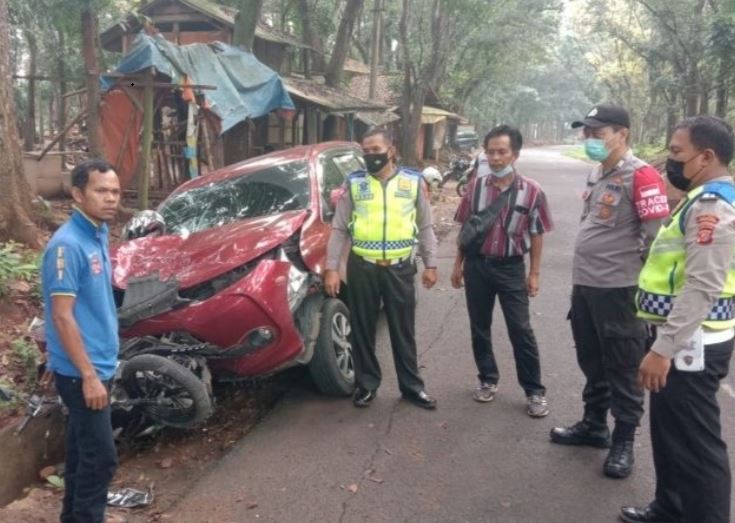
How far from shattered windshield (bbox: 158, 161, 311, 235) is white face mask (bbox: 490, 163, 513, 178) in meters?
1.51

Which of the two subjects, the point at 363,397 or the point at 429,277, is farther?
the point at 363,397

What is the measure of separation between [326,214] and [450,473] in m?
2.26

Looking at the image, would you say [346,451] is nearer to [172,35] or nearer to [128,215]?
[128,215]

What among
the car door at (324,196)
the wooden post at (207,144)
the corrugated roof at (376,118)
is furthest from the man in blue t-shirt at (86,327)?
the corrugated roof at (376,118)

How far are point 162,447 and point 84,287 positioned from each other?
1.88 meters

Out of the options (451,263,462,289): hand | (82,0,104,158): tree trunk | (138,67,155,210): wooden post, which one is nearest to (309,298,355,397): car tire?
(451,263,462,289): hand

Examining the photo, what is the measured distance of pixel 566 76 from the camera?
74.6m

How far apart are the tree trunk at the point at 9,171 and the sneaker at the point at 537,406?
4826mm

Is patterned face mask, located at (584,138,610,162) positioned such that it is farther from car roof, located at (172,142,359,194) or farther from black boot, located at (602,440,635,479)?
car roof, located at (172,142,359,194)

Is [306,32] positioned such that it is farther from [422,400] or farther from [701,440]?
[701,440]

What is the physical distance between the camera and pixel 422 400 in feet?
14.8

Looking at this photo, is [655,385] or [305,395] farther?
[305,395]

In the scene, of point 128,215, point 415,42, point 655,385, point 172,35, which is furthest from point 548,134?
point 655,385

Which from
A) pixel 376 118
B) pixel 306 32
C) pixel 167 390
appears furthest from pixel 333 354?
pixel 306 32
